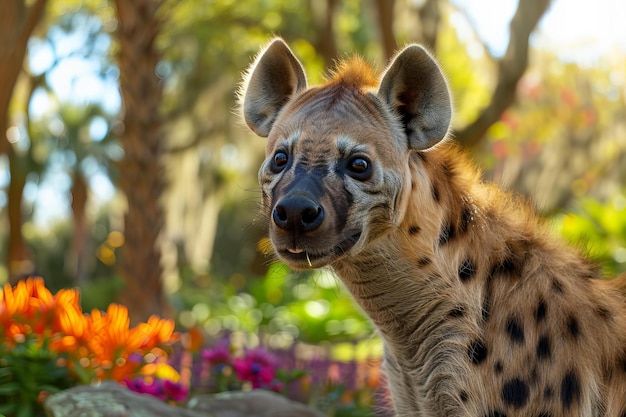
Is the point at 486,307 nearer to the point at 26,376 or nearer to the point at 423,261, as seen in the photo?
the point at 423,261

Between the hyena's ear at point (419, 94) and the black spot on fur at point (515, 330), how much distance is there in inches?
29.7

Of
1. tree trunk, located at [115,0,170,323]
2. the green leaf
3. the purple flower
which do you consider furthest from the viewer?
tree trunk, located at [115,0,170,323]

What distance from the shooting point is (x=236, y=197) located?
24219 mm

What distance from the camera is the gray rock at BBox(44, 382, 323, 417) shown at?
Result: 3.89 meters

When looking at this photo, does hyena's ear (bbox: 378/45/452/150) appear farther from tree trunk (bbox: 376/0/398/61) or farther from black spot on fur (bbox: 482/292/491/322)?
tree trunk (bbox: 376/0/398/61)

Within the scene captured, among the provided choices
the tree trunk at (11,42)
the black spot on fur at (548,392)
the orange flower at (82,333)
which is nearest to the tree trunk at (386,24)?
the tree trunk at (11,42)

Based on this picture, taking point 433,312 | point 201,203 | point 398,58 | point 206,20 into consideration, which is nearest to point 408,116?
point 398,58

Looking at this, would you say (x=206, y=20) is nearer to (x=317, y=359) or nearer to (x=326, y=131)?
(x=317, y=359)

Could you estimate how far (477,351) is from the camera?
10.6 feet

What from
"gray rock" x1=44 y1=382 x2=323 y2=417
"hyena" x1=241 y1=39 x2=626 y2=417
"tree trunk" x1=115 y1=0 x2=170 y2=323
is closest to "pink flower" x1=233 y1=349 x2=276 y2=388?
"gray rock" x1=44 y1=382 x2=323 y2=417

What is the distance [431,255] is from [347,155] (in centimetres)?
54

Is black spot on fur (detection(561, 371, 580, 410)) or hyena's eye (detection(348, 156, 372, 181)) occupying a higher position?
hyena's eye (detection(348, 156, 372, 181))

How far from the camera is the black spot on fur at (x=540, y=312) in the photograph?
10.6 feet

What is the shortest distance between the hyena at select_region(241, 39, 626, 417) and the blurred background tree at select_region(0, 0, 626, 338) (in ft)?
16.7
